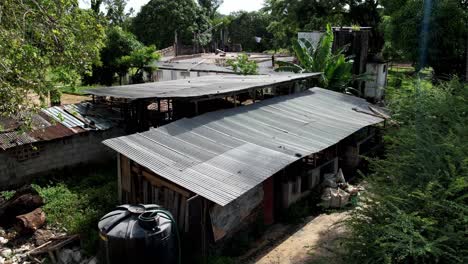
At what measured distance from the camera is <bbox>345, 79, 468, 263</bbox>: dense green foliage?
6.18 metres

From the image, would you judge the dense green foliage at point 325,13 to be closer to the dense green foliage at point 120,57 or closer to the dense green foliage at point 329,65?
the dense green foliage at point 120,57

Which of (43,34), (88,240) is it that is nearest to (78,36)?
(43,34)

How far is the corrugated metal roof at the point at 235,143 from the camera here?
8054 millimetres

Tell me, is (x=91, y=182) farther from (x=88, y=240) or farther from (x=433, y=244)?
(x=433, y=244)

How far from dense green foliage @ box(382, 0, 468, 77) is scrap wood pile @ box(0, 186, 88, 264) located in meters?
15.4

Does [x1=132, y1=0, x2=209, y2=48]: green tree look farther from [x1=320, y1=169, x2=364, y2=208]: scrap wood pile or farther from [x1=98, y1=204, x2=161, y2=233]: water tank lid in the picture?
[x1=98, y1=204, x2=161, y2=233]: water tank lid

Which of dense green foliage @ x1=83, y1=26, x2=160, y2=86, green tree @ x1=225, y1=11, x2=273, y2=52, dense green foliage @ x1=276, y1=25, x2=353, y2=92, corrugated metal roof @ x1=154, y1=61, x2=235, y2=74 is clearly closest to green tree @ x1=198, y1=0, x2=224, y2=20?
green tree @ x1=225, y1=11, x2=273, y2=52

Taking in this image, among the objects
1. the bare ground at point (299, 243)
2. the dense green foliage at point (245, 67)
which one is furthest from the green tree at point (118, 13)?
the bare ground at point (299, 243)

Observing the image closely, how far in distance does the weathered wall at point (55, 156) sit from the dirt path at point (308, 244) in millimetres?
7030

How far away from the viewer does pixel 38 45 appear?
1003cm

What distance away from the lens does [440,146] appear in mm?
8367

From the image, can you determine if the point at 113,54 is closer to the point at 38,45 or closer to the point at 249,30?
the point at 38,45

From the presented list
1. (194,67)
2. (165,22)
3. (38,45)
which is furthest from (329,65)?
(165,22)

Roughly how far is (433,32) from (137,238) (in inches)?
595
